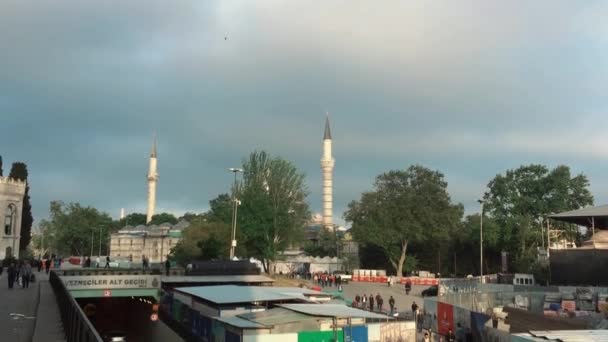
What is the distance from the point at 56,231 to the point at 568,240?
8752cm

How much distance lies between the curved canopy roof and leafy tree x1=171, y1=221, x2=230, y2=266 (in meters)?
30.8

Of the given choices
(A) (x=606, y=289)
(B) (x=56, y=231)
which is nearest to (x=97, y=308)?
(A) (x=606, y=289)

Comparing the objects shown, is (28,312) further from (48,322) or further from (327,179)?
(327,179)

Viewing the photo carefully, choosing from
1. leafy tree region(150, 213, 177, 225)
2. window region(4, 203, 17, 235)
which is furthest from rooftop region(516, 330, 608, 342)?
leafy tree region(150, 213, 177, 225)

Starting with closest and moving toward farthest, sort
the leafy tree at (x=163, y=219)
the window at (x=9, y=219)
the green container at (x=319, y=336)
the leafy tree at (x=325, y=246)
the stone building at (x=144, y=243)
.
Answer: the green container at (x=319, y=336)
the window at (x=9, y=219)
the leafy tree at (x=325, y=246)
the stone building at (x=144, y=243)
the leafy tree at (x=163, y=219)

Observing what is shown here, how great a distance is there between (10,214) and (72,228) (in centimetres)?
3689

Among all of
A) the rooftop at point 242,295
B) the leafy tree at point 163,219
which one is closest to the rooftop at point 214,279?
the rooftop at point 242,295

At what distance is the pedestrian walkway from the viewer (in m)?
13.6

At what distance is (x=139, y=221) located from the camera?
151 metres

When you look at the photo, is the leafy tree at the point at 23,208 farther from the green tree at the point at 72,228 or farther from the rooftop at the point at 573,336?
the rooftop at the point at 573,336

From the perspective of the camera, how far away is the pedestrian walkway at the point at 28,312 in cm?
1358

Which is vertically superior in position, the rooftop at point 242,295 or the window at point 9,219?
the window at point 9,219

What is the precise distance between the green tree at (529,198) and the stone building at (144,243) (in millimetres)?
58122

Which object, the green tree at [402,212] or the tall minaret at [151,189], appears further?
the tall minaret at [151,189]
